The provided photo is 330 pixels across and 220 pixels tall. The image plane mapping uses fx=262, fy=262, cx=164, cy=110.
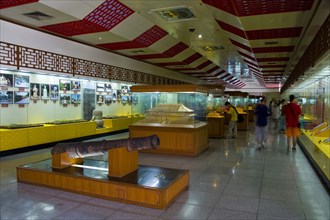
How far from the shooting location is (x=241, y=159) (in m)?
7.13

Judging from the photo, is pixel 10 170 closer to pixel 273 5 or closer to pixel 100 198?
pixel 100 198

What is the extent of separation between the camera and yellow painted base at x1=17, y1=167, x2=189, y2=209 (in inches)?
151

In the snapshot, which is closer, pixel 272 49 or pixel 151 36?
pixel 151 36

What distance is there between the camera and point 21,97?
8.16m

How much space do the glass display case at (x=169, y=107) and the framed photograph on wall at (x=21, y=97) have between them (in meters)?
3.40

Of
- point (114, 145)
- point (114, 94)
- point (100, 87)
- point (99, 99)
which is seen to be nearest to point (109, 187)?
point (114, 145)

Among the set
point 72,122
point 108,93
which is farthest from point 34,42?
point 108,93

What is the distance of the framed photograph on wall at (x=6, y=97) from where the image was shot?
297 inches

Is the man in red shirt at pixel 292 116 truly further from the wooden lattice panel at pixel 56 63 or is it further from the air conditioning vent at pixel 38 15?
the air conditioning vent at pixel 38 15

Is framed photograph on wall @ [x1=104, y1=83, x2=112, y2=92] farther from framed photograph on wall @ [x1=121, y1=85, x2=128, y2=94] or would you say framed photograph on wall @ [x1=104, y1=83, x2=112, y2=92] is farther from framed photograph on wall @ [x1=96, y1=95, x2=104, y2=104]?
framed photograph on wall @ [x1=121, y1=85, x2=128, y2=94]

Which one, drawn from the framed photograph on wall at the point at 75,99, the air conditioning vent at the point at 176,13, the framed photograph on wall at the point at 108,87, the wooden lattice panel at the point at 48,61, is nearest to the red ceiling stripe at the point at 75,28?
the wooden lattice panel at the point at 48,61

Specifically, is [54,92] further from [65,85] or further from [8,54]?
[8,54]

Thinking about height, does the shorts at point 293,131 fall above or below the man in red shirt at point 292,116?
below

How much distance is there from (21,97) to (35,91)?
56cm
